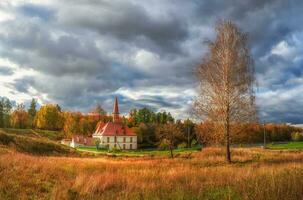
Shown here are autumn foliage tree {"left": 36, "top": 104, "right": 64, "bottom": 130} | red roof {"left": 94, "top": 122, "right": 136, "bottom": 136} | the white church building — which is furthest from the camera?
autumn foliage tree {"left": 36, "top": 104, "right": 64, "bottom": 130}

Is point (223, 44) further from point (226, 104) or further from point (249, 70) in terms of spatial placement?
point (226, 104)

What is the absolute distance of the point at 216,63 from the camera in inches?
Answer: 1007

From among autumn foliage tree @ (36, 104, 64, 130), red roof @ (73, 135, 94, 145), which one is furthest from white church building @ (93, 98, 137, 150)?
autumn foliage tree @ (36, 104, 64, 130)

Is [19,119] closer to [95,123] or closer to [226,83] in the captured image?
[95,123]

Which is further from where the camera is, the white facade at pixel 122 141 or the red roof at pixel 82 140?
the white facade at pixel 122 141

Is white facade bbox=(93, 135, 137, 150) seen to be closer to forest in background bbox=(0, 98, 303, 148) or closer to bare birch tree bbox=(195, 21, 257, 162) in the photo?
forest in background bbox=(0, 98, 303, 148)

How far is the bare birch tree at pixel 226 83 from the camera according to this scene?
24.6 metres

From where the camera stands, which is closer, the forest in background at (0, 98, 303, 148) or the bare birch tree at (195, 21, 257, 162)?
the bare birch tree at (195, 21, 257, 162)

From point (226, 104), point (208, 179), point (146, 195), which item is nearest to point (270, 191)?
point (146, 195)

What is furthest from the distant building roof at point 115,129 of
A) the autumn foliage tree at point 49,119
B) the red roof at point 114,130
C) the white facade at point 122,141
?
the autumn foliage tree at point 49,119

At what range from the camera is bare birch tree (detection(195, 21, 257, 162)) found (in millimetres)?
24594

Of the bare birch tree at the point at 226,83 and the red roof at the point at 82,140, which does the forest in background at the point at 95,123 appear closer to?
the red roof at the point at 82,140

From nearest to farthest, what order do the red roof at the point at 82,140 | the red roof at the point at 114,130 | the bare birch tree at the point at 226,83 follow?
1. the bare birch tree at the point at 226,83
2. the red roof at the point at 82,140
3. the red roof at the point at 114,130

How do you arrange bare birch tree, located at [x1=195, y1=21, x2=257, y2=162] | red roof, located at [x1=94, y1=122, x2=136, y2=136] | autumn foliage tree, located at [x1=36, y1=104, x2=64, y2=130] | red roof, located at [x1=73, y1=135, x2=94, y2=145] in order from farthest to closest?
autumn foliage tree, located at [x1=36, y1=104, x2=64, y2=130] < red roof, located at [x1=94, y1=122, x2=136, y2=136] < red roof, located at [x1=73, y1=135, x2=94, y2=145] < bare birch tree, located at [x1=195, y1=21, x2=257, y2=162]
